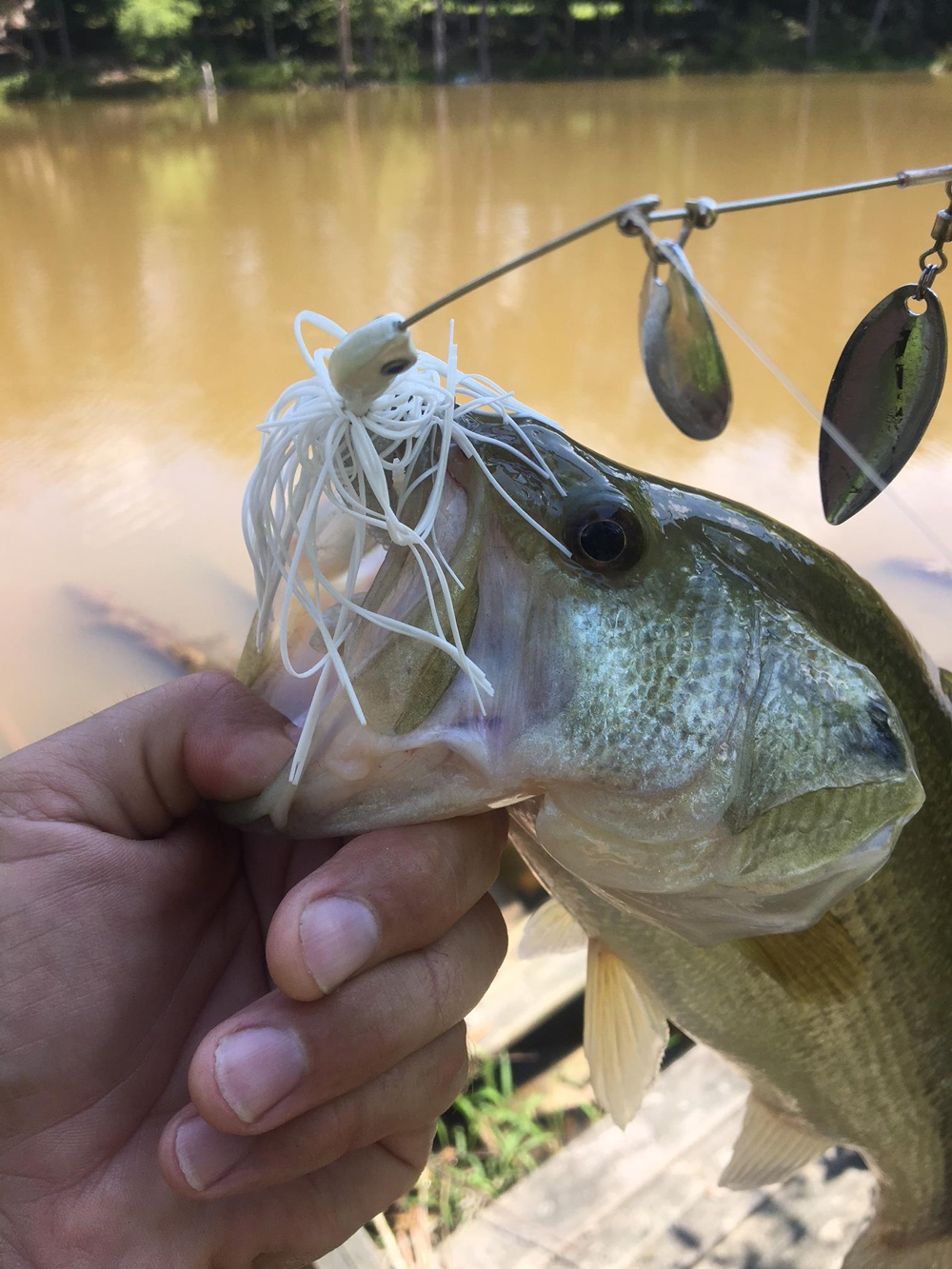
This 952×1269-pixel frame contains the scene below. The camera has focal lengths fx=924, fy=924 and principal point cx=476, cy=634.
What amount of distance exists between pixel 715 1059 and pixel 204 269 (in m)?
5.89

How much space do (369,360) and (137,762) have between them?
1.55ft

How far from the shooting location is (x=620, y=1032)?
1171 millimetres

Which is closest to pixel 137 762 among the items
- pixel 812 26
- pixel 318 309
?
pixel 318 309

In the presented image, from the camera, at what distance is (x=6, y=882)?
79 cm

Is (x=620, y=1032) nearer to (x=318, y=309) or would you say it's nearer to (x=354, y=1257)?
(x=354, y=1257)

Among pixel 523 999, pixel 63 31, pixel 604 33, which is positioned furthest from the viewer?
pixel 604 33

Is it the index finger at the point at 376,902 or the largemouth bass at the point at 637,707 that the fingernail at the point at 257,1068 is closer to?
the index finger at the point at 376,902

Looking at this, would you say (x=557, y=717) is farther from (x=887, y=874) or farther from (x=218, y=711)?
(x=887, y=874)

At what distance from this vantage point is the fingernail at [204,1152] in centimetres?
71

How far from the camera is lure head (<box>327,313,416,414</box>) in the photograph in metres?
0.59

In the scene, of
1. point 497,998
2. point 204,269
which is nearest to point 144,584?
point 497,998

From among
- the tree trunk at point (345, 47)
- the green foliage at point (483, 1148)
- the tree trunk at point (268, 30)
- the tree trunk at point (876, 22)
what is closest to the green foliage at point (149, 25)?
the tree trunk at point (268, 30)

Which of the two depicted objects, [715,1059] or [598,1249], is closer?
[598,1249]

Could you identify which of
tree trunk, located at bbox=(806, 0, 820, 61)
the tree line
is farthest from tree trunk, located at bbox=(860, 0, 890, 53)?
tree trunk, located at bbox=(806, 0, 820, 61)
